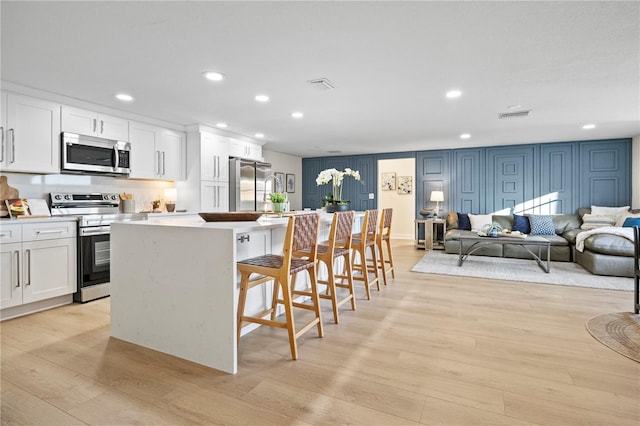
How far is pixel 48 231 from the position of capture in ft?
10.8

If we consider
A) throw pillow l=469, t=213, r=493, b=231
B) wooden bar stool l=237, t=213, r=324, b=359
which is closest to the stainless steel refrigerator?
wooden bar stool l=237, t=213, r=324, b=359

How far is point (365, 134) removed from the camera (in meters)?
5.96

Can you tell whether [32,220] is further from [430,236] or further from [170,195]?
[430,236]

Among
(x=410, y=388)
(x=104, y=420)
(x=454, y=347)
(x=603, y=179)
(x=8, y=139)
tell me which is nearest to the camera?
(x=104, y=420)

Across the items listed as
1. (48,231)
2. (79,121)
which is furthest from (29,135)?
(48,231)

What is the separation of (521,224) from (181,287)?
21.2ft

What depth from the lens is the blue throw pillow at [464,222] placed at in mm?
7008

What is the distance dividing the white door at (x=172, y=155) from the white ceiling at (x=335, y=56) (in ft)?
1.24

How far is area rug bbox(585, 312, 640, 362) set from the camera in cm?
234

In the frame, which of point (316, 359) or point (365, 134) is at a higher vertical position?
point (365, 134)

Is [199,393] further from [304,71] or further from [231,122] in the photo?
[231,122]

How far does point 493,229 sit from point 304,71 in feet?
12.8

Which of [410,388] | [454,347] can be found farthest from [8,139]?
[454,347]

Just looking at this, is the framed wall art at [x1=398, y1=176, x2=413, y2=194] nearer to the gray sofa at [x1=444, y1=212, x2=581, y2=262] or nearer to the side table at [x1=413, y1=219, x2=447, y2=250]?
the side table at [x1=413, y1=219, x2=447, y2=250]
